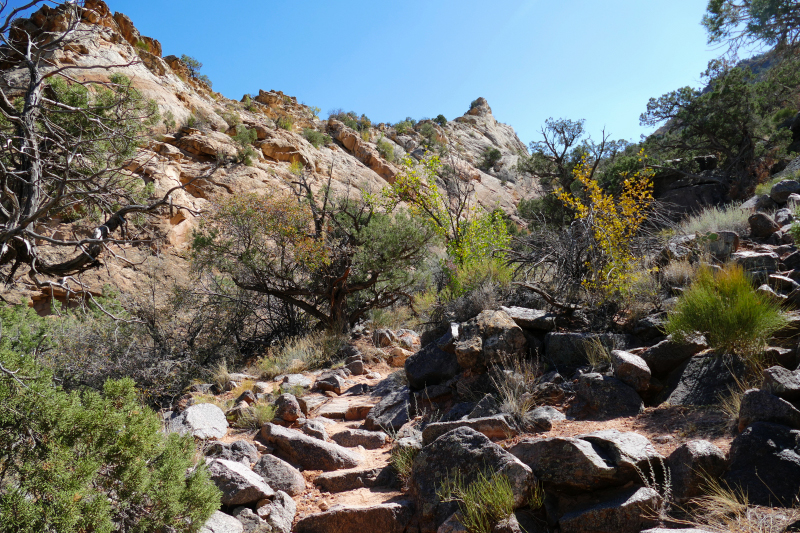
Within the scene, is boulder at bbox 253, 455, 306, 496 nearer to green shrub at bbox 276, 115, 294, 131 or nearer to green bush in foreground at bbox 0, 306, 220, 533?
green bush in foreground at bbox 0, 306, 220, 533

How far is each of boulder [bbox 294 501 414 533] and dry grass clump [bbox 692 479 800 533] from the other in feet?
6.55

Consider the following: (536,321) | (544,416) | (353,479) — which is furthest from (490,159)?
(353,479)

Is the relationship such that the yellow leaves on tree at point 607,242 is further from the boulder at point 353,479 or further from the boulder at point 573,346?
the boulder at point 353,479

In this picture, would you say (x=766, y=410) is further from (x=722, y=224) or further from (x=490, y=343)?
(x=722, y=224)

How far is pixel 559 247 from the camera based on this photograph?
23.2ft

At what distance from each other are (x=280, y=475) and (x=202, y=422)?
5.06ft

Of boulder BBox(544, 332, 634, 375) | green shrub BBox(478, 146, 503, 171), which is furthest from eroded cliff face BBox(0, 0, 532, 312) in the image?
boulder BBox(544, 332, 634, 375)

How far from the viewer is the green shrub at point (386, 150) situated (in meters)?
29.8

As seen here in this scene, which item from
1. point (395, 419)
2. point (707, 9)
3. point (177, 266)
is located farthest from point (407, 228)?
point (707, 9)

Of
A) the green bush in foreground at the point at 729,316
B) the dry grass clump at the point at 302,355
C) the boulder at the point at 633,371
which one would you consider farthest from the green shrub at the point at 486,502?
the dry grass clump at the point at 302,355

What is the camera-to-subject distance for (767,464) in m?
2.82

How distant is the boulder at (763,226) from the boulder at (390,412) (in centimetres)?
672

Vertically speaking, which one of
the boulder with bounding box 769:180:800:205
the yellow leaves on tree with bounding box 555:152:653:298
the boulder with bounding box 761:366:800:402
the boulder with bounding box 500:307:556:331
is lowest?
the boulder with bounding box 761:366:800:402

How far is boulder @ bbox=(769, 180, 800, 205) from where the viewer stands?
1009 cm
